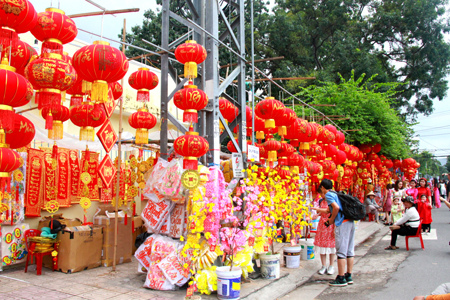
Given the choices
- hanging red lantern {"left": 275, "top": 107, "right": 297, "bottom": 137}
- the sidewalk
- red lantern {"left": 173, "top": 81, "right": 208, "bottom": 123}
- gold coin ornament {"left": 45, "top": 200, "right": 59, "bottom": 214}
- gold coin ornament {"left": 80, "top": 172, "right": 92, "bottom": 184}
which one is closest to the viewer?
the sidewalk

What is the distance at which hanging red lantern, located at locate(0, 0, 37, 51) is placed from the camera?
352 centimetres

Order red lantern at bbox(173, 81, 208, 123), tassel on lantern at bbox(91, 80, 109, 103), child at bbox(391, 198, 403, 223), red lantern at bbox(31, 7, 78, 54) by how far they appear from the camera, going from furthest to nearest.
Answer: child at bbox(391, 198, 403, 223) < red lantern at bbox(173, 81, 208, 123) < tassel on lantern at bbox(91, 80, 109, 103) < red lantern at bbox(31, 7, 78, 54)

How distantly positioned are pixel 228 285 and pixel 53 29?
409 centimetres

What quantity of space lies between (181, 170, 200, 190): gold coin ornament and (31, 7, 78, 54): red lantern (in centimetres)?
235

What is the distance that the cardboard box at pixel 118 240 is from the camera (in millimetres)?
6996

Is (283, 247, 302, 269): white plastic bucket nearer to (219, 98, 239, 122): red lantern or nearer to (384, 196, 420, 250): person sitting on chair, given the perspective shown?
(219, 98, 239, 122): red lantern

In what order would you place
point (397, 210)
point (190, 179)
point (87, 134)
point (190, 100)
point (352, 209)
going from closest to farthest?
point (190, 179)
point (190, 100)
point (87, 134)
point (352, 209)
point (397, 210)

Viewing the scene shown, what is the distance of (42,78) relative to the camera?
4.06 meters

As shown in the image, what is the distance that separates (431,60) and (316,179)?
20.9 metres

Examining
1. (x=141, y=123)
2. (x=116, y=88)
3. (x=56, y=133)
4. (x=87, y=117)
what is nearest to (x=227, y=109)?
(x=141, y=123)

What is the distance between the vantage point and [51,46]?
4.55 meters

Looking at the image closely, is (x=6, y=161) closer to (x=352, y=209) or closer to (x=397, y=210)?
(x=352, y=209)

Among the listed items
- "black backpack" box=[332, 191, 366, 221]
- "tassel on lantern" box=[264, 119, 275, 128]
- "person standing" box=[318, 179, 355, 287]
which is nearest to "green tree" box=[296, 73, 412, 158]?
"tassel on lantern" box=[264, 119, 275, 128]

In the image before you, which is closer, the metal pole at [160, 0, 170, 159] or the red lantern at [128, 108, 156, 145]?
the metal pole at [160, 0, 170, 159]
